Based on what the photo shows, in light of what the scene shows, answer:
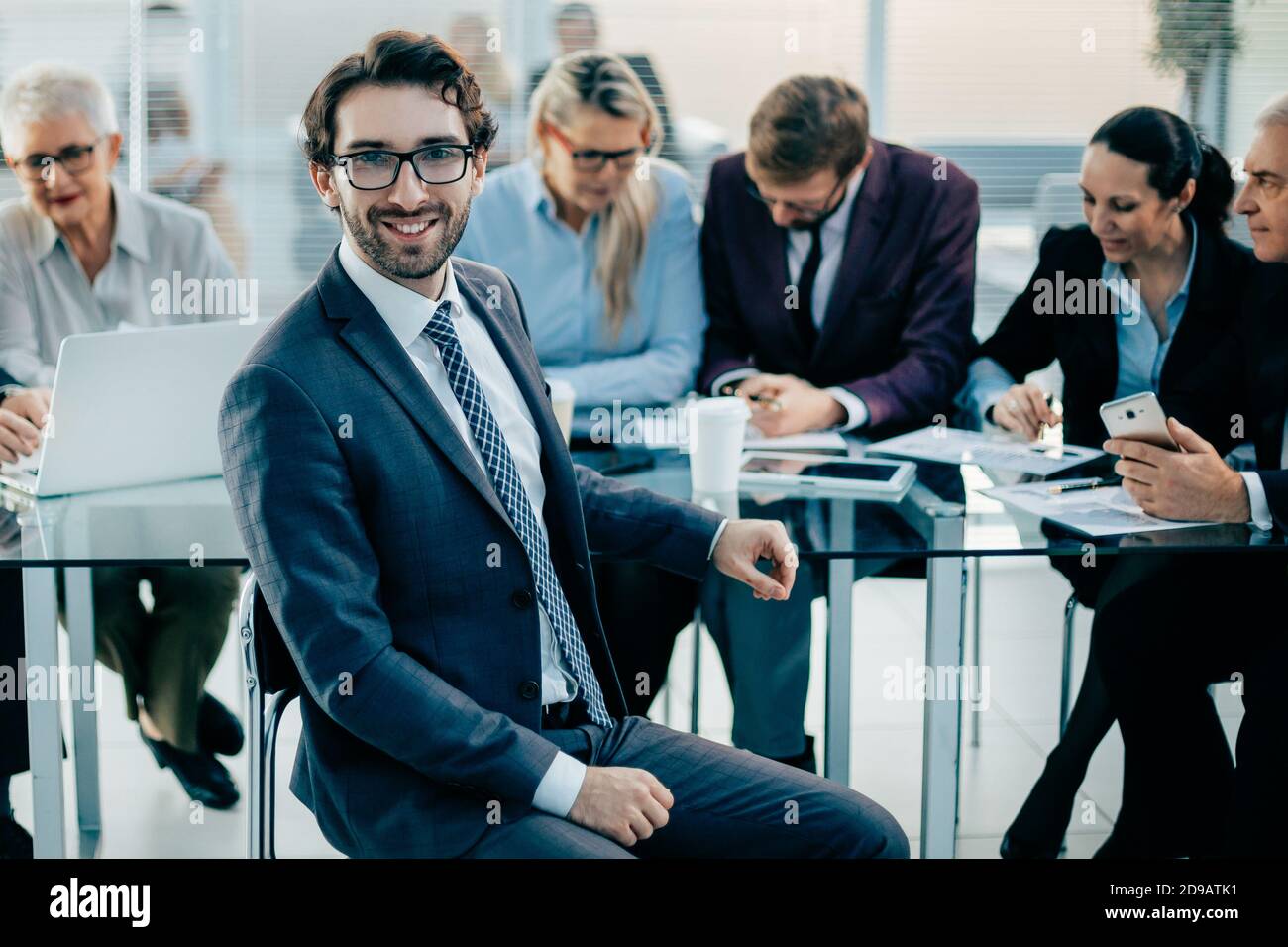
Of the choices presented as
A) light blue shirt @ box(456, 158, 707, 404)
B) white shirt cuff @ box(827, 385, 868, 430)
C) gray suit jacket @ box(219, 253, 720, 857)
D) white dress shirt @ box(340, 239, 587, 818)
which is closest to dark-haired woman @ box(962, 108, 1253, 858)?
white shirt cuff @ box(827, 385, 868, 430)

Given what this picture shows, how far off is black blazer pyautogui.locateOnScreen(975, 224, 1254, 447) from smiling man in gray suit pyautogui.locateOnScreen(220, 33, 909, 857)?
1204 millimetres

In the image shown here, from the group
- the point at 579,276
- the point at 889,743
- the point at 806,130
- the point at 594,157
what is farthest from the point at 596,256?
the point at 889,743

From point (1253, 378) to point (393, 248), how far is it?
150cm

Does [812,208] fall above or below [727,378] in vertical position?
above

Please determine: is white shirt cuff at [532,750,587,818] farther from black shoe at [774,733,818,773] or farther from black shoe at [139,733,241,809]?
black shoe at [139,733,241,809]

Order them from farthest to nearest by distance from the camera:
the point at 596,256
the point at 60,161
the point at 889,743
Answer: the point at 889,743 < the point at 596,256 < the point at 60,161

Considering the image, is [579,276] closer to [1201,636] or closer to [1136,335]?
[1136,335]

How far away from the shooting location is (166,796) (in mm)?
2561

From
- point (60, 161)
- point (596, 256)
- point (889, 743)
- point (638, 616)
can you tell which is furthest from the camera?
point (889, 743)

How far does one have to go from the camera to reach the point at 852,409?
7.89 ft

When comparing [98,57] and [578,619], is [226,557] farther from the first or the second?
[98,57]

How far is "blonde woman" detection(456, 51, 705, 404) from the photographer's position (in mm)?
2623

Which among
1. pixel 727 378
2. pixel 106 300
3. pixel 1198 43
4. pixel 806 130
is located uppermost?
pixel 1198 43
